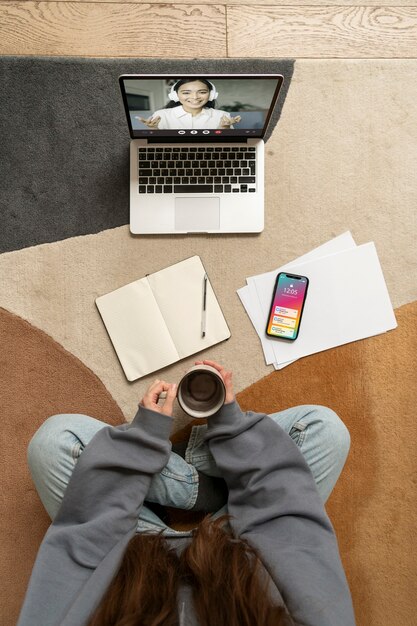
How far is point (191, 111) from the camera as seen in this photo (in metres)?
0.91

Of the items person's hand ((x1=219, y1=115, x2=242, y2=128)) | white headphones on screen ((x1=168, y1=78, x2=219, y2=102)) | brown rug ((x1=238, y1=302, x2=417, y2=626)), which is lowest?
brown rug ((x1=238, y1=302, x2=417, y2=626))

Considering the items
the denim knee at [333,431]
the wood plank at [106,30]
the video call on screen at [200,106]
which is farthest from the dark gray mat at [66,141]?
the denim knee at [333,431]

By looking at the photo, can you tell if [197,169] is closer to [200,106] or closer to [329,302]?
[200,106]

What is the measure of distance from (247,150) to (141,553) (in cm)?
79

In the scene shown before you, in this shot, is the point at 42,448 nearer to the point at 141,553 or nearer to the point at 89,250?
the point at 141,553

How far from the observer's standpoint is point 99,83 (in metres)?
1.07

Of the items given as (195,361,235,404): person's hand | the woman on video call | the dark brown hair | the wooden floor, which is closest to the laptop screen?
the woman on video call

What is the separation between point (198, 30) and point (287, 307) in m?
0.66

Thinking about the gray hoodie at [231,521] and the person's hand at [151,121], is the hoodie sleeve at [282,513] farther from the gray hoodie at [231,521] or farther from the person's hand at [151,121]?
the person's hand at [151,121]

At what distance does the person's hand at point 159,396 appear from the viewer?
0.87 m

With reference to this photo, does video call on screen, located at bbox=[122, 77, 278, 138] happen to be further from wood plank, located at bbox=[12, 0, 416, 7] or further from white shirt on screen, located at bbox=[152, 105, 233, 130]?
wood plank, located at bbox=[12, 0, 416, 7]

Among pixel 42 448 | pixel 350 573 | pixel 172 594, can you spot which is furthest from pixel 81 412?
pixel 350 573

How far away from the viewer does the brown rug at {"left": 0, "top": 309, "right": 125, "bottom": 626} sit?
3.26 ft

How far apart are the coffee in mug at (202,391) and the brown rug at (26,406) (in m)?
0.22
